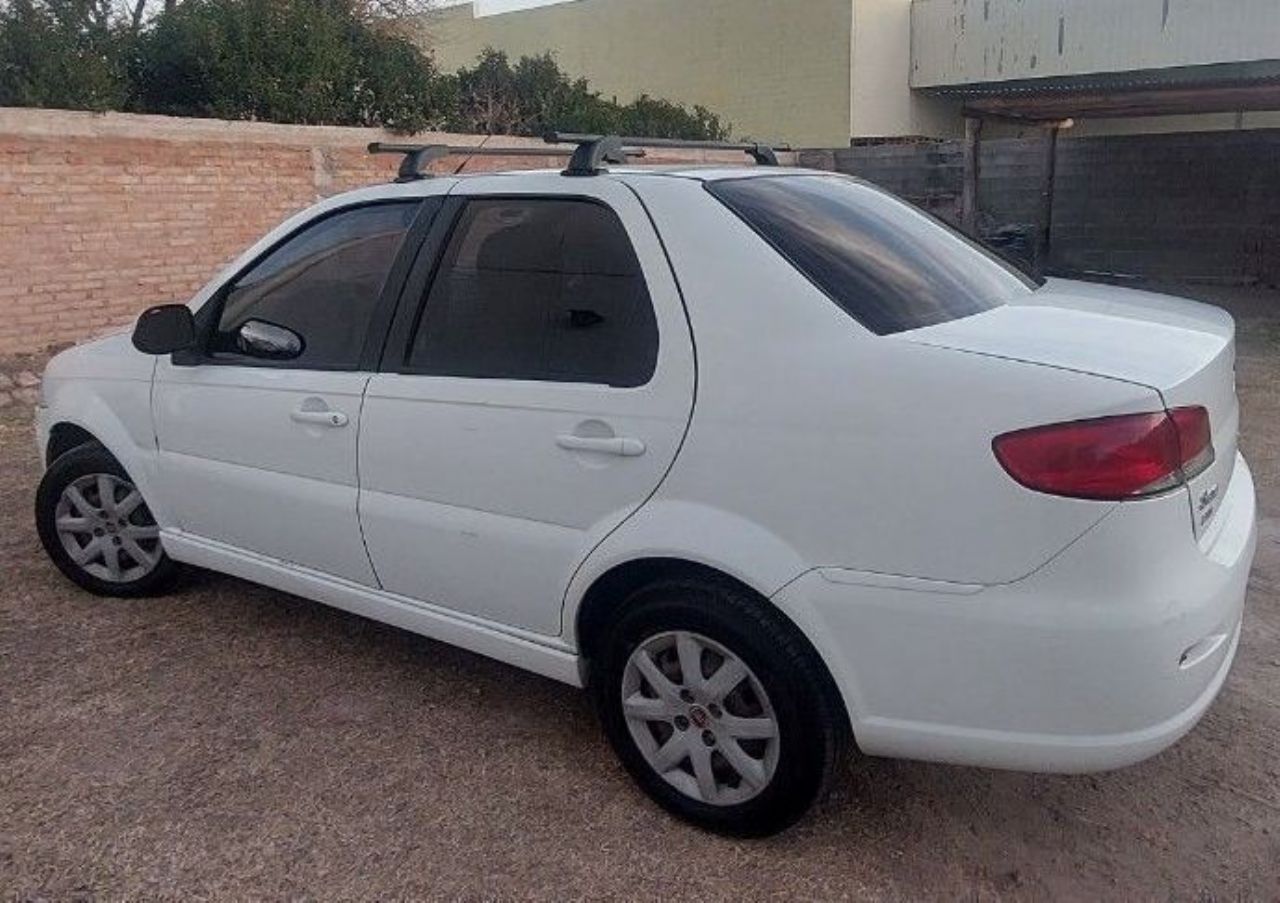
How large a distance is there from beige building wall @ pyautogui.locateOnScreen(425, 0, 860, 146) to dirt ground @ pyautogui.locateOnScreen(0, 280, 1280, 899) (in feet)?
56.2

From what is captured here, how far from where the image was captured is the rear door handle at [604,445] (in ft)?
7.85

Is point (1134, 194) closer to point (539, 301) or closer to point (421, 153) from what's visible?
point (421, 153)

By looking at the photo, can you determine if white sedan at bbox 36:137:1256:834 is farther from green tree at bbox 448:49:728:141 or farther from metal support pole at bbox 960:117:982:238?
metal support pole at bbox 960:117:982:238

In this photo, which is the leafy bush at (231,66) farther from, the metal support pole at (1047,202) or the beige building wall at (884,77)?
the metal support pole at (1047,202)

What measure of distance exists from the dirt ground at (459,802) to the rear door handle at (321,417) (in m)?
0.90

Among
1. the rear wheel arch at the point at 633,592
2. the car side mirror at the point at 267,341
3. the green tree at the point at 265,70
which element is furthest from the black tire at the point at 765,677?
the green tree at the point at 265,70

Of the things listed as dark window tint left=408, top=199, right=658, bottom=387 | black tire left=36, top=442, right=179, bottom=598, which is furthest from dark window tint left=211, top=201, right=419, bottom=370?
black tire left=36, top=442, right=179, bottom=598

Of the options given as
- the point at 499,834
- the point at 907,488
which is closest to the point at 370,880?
the point at 499,834

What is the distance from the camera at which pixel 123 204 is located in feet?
27.6

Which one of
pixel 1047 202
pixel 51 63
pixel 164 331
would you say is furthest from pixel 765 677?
pixel 1047 202

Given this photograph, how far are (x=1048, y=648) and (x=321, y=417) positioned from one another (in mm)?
2125

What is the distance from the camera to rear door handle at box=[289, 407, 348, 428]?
2988 millimetres

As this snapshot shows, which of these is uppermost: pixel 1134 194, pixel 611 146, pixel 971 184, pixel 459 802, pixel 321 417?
pixel 611 146

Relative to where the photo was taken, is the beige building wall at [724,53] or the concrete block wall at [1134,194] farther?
the beige building wall at [724,53]
